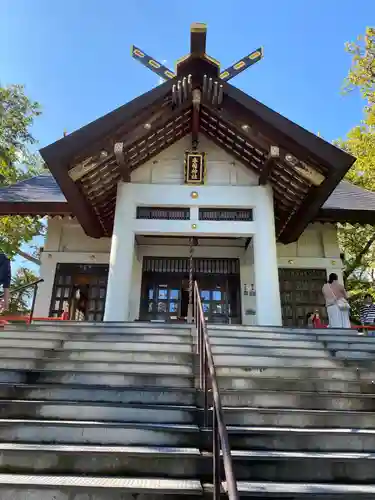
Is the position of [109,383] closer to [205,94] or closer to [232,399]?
[232,399]

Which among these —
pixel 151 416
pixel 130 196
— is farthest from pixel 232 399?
pixel 130 196

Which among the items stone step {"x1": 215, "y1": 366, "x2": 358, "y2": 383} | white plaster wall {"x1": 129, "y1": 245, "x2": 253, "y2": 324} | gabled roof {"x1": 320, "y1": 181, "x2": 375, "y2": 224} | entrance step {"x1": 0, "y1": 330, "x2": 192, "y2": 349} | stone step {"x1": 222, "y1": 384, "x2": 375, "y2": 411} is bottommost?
stone step {"x1": 222, "y1": 384, "x2": 375, "y2": 411}

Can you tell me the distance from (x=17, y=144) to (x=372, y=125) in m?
12.6

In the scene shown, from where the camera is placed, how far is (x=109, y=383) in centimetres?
375

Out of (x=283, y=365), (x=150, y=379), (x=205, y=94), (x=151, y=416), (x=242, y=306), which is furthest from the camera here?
(x=242, y=306)

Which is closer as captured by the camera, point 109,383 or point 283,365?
point 109,383

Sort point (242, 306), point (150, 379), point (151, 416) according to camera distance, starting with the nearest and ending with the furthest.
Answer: point (151, 416)
point (150, 379)
point (242, 306)

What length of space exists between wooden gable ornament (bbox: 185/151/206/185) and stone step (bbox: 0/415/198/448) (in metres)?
6.32

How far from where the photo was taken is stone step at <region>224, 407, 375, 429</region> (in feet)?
10.7

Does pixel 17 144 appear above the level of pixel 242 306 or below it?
above

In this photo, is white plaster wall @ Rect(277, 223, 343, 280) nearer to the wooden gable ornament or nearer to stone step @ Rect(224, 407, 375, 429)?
the wooden gable ornament

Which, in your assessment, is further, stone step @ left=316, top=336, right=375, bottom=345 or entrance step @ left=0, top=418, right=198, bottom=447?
stone step @ left=316, top=336, right=375, bottom=345

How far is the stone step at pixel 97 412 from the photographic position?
323 centimetres

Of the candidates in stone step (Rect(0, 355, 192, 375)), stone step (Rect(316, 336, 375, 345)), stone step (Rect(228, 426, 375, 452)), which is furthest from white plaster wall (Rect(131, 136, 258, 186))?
stone step (Rect(228, 426, 375, 452))
